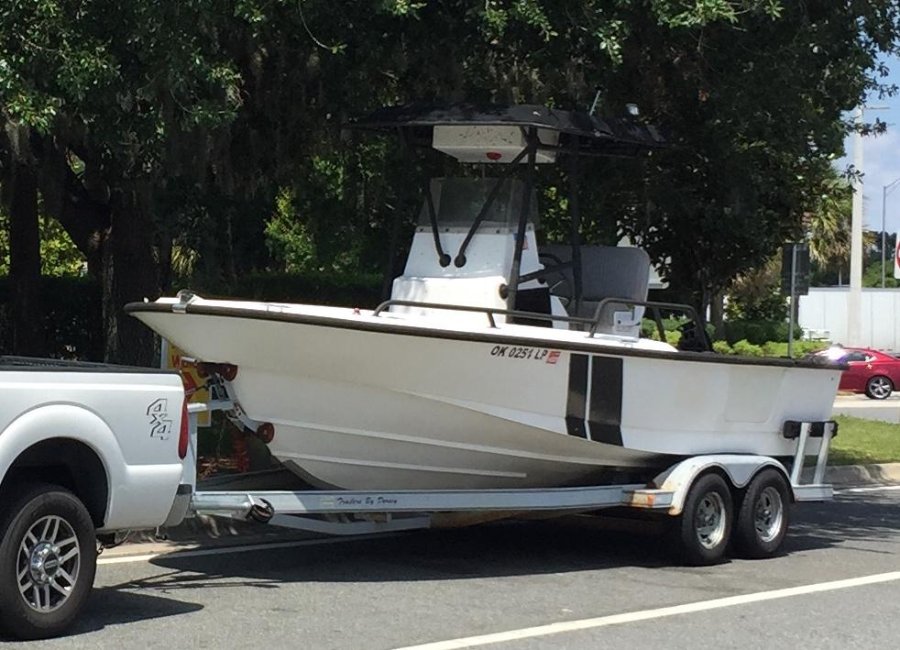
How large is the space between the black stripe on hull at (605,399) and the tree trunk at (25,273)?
33.7 feet

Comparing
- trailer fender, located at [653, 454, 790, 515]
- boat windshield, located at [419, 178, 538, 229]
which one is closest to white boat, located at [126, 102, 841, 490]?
boat windshield, located at [419, 178, 538, 229]

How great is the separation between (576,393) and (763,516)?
245cm

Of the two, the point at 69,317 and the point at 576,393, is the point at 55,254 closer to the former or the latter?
the point at 69,317

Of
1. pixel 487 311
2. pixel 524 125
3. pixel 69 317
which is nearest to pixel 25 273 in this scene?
pixel 69 317

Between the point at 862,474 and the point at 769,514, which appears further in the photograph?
the point at 862,474

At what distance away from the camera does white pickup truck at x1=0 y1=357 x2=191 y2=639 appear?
713 cm

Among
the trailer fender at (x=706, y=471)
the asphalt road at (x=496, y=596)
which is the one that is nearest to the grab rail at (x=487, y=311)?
the trailer fender at (x=706, y=471)

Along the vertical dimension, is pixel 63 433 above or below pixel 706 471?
above

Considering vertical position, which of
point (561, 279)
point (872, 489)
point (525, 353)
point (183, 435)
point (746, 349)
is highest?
point (561, 279)

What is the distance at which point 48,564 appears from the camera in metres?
7.34

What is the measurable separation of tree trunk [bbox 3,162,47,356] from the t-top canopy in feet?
27.4

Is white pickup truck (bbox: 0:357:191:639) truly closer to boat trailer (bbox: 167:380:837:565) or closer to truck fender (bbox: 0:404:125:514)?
truck fender (bbox: 0:404:125:514)

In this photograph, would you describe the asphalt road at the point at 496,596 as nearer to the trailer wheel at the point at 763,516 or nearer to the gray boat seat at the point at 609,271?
the trailer wheel at the point at 763,516

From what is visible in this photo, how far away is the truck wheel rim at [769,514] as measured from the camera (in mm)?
11156
